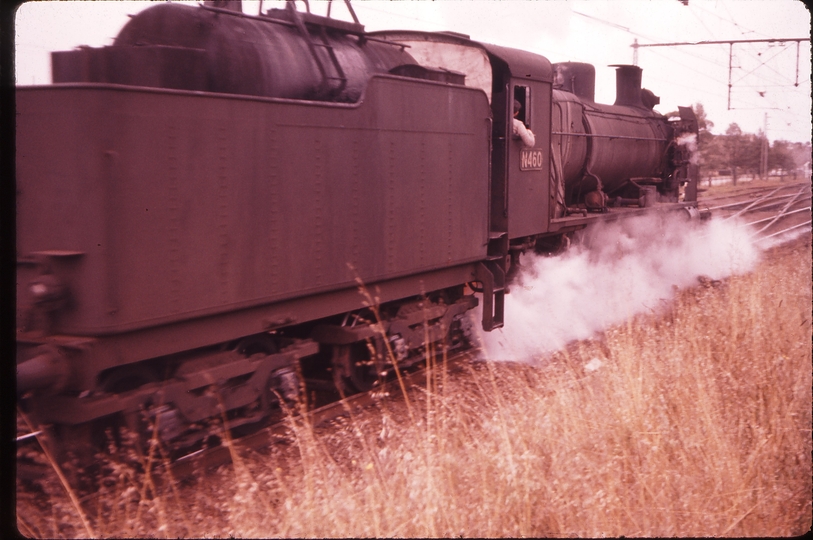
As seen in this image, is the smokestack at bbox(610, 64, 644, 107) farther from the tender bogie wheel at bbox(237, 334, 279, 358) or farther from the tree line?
the tree line

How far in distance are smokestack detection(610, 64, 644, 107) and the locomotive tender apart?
604 centimetres

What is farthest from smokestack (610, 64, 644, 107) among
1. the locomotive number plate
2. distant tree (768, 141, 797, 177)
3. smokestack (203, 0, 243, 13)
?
distant tree (768, 141, 797, 177)

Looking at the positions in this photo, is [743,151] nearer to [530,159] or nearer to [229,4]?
[530,159]

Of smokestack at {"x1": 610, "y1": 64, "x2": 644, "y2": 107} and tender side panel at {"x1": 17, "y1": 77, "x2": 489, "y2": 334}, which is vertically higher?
smokestack at {"x1": 610, "y1": 64, "x2": 644, "y2": 107}

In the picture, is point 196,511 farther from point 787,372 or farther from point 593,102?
point 593,102

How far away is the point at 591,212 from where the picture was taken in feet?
34.0

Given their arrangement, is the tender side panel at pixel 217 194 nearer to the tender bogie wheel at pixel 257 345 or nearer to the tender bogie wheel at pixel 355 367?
the tender bogie wheel at pixel 257 345

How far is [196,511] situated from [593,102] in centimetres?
918

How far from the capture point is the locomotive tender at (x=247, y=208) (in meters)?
3.76

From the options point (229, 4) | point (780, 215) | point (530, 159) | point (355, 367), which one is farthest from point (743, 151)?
point (229, 4)

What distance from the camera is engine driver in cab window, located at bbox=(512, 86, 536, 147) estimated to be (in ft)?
24.4

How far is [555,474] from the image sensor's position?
3693mm

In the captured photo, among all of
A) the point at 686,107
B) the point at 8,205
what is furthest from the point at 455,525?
the point at 686,107

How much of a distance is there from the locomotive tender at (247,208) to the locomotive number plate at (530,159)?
0.05m
